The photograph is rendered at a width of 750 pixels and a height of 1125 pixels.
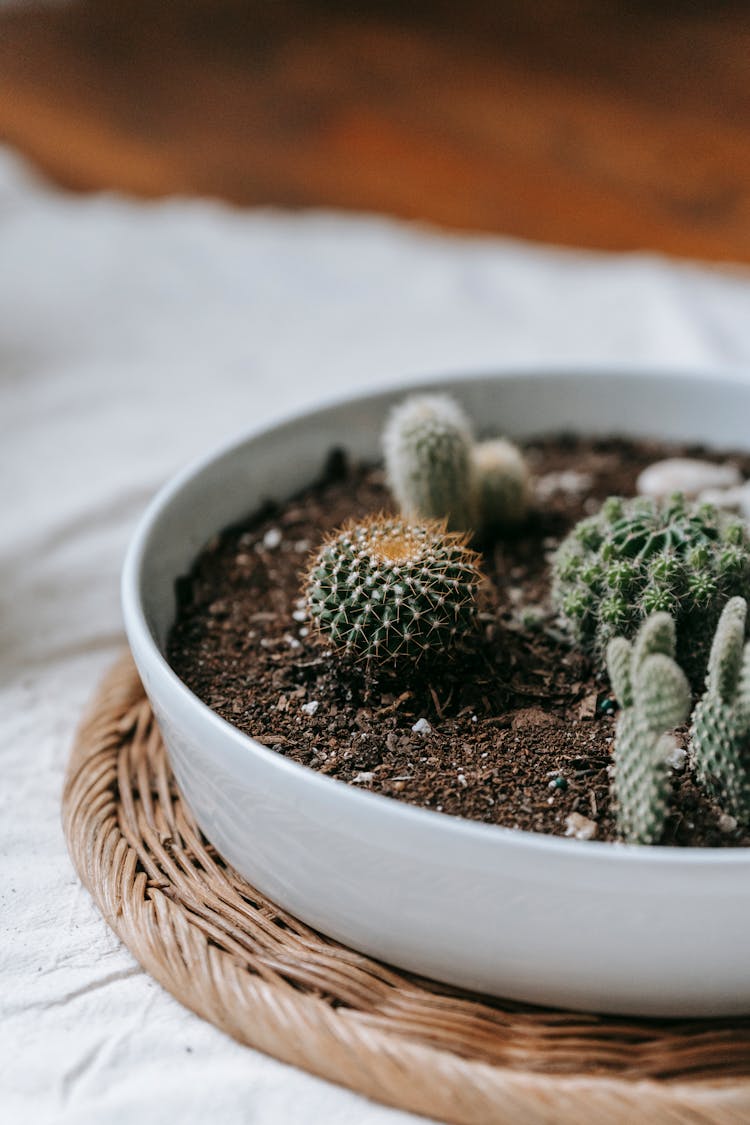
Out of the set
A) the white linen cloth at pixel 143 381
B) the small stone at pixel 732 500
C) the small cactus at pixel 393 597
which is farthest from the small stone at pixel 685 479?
the white linen cloth at pixel 143 381

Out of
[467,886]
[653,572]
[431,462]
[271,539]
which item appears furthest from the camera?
[271,539]

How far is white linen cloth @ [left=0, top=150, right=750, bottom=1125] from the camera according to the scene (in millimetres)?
960

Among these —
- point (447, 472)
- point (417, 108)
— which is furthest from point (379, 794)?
point (417, 108)

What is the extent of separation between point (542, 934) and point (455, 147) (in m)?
2.40

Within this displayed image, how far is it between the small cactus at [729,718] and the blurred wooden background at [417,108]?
5.82 feet

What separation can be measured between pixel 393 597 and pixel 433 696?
0.12 metres

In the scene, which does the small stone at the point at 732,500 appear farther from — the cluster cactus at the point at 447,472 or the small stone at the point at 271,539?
the small stone at the point at 271,539

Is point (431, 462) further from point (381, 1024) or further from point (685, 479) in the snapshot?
point (381, 1024)

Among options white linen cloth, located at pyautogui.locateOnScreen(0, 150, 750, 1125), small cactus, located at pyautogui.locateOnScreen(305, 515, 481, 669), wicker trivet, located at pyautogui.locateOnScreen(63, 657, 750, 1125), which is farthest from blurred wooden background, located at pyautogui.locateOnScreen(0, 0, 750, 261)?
wicker trivet, located at pyautogui.locateOnScreen(63, 657, 750, 1125)

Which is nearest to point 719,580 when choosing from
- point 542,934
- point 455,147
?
point 542,934

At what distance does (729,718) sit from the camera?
37.4 inches

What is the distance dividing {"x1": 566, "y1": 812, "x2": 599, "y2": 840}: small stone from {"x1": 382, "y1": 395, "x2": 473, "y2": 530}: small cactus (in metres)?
0.47

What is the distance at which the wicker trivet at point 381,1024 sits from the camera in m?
0.87

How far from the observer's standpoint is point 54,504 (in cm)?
185
